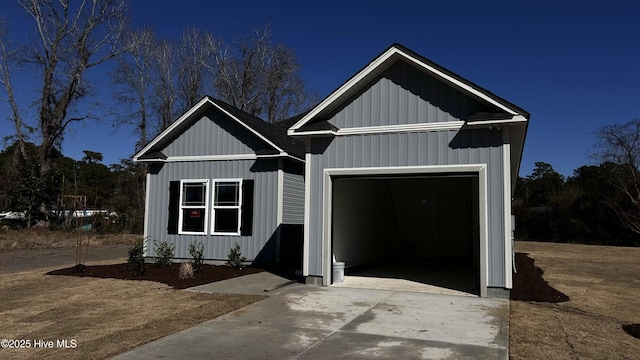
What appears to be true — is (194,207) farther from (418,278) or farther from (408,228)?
(408,228)

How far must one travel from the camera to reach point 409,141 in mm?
9578

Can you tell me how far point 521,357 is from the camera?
5.04 meters

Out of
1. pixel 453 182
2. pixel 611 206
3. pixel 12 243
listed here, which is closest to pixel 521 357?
pixel 453 182

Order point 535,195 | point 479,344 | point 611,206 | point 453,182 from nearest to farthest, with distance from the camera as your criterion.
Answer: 1. point 479,344
2. point 453,182
3. point 611,206
4. point 535,195

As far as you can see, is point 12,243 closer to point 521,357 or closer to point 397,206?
point 397,206

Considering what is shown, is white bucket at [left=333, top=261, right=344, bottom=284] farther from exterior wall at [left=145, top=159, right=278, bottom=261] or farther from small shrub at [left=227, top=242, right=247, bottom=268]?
small shrub at [left=227, top=242, right=247, bottom=268]

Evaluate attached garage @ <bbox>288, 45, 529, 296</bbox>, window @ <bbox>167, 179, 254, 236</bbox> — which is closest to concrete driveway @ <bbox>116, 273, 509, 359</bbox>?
attached garage @ <bbox>288, 45, 529, 296</bbox>

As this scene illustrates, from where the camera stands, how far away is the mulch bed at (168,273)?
33.7 feet

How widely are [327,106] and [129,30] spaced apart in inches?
1024

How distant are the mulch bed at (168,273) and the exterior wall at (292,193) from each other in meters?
1.89

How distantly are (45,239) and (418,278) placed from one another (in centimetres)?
1691

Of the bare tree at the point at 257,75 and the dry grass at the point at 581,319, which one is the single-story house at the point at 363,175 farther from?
the bare tree at the point at 257,75

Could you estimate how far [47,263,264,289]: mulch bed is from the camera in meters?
10.3

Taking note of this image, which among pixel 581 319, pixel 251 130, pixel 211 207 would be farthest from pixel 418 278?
pixel 211 207
